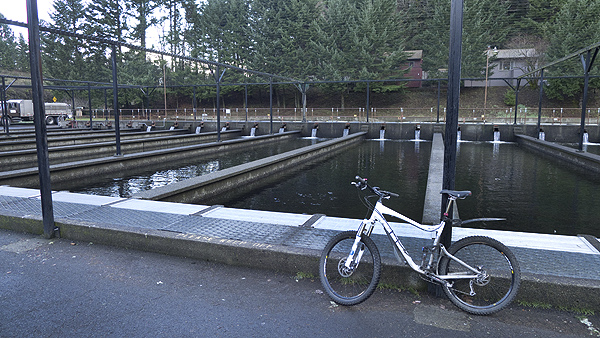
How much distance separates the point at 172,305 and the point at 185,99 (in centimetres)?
6182

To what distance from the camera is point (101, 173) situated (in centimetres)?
1254

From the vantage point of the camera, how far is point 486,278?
3.51m

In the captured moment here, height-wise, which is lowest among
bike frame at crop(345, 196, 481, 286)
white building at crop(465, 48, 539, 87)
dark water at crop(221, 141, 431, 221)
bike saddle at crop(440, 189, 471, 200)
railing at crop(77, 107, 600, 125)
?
dark water at crop(221, 141, 431, 221)

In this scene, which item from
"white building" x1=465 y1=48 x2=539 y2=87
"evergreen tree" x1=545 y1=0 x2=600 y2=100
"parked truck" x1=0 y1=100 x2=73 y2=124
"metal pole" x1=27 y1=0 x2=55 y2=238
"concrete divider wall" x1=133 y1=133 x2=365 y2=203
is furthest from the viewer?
"white building" x1=465 y1=48 x2=539 y2=87

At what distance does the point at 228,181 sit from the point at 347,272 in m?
7.43

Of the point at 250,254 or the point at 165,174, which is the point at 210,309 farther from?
the point at 165,174

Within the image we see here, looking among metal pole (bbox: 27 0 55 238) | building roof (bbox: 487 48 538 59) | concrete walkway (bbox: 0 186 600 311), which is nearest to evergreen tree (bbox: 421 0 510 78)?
building roof (bbox: 487 48 538 59)

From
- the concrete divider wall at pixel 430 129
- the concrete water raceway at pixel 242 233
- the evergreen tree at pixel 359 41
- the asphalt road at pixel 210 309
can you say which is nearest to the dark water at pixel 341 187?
the concrete water raceway at pixel 242 233

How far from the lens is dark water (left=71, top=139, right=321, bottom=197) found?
34.3 ft

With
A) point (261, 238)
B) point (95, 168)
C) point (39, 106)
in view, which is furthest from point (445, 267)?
point (95, 168)

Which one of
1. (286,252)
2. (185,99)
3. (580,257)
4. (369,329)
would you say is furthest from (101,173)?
(185,99)

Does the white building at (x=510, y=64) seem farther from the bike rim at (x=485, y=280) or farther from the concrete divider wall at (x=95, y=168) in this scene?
the bike rim at (x=485, y=280)

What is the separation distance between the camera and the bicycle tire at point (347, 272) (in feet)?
11.9

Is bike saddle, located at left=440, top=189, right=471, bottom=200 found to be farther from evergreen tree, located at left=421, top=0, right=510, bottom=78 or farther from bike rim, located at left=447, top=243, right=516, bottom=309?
evergreen tree, located at left=421, top=0, right=510, bottom=78
